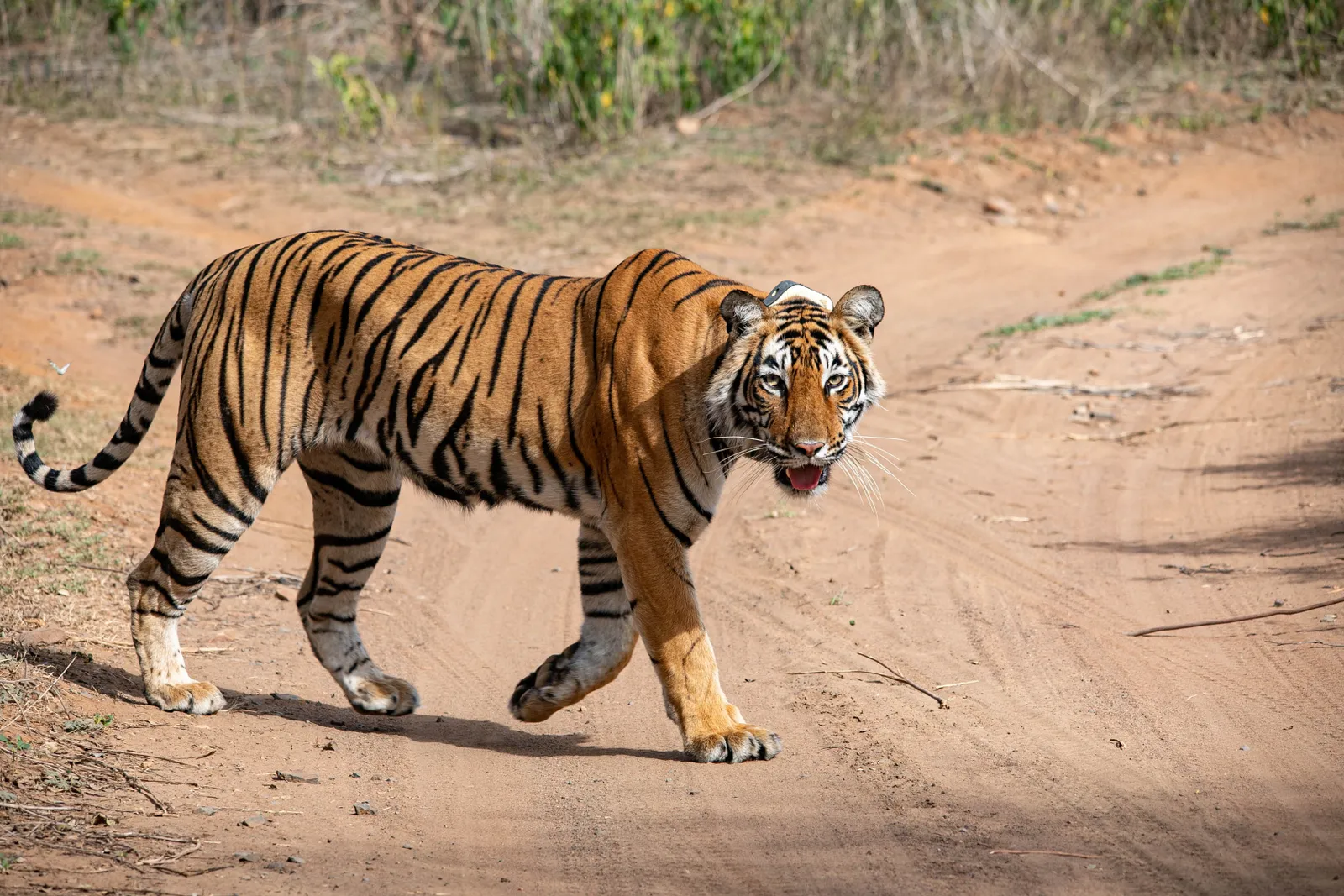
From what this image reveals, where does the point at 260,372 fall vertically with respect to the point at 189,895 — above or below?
above

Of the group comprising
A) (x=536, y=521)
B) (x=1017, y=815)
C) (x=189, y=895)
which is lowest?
(x=536, y=521)

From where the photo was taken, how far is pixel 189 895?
10.4 ft

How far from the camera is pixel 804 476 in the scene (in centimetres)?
425

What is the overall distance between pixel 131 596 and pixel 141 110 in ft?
40.8

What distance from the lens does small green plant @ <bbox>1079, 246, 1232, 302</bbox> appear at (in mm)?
10297

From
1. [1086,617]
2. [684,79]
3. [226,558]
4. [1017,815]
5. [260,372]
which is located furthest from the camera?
[684,79]

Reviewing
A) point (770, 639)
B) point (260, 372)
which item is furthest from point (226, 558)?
point (770, 639)

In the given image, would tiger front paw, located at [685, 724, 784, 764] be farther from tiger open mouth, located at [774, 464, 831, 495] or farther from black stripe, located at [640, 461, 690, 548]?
tiger open mouth, located at [774, 464, 831, 495]

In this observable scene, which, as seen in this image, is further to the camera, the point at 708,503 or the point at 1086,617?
the point at 1086,617

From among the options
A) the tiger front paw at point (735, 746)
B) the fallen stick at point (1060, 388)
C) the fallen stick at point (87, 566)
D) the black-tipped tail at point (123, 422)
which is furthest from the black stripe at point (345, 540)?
the fallen stick at point (1060, 388)

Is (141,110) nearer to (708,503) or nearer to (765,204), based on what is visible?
(765,204)

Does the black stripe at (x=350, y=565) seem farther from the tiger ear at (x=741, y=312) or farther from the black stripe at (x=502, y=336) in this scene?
the tiger ear at (x=741, y=312)

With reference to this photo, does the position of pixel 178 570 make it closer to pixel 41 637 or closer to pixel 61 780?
pixel 41 637

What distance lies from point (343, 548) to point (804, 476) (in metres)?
1.84
